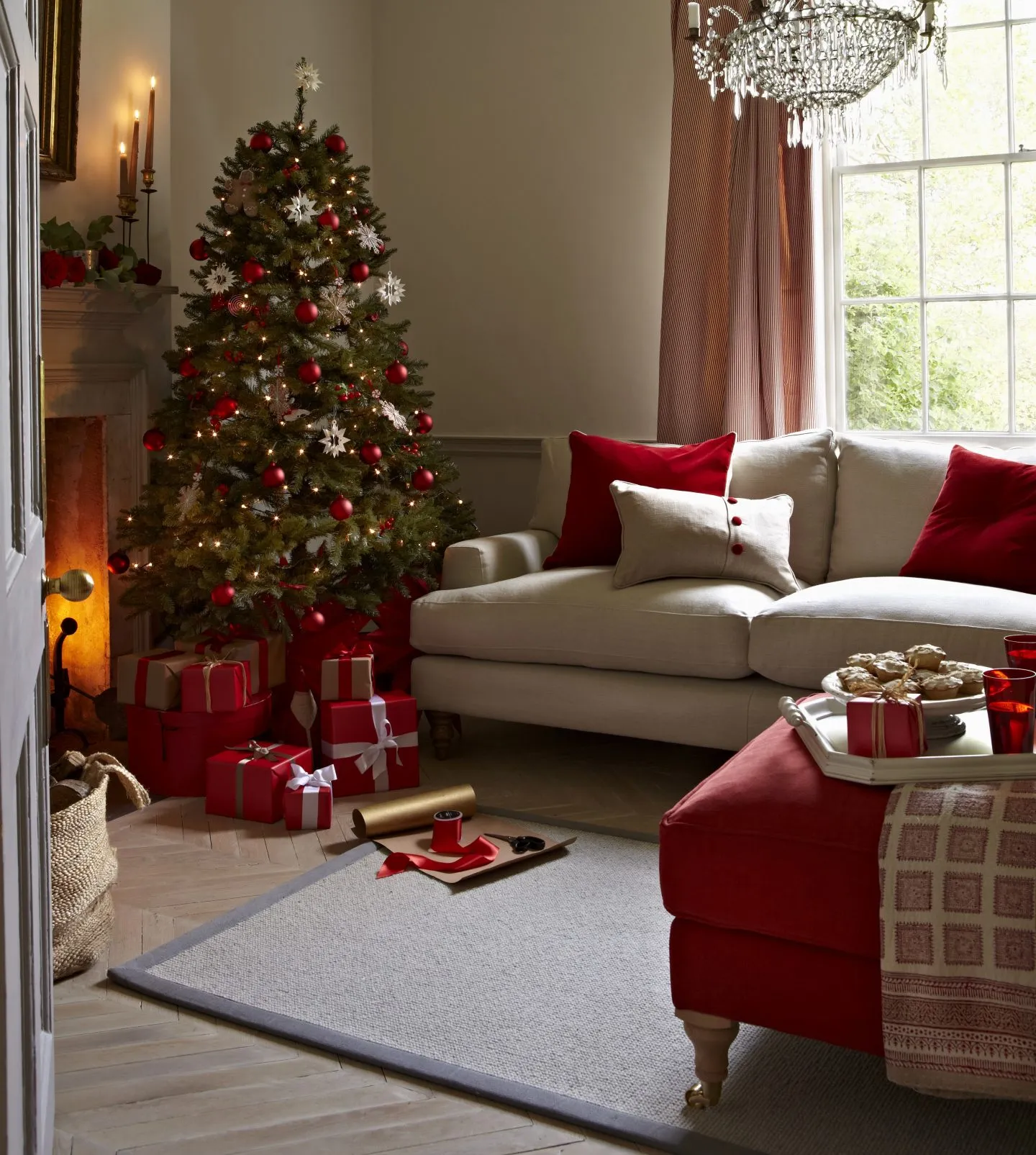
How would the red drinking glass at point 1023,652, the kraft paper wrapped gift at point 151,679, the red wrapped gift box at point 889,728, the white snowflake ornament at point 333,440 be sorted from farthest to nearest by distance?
the white snowflake ornament at point 333,440
the kraft paper wrapped gift at point 151,679
the red drinking glass at point 1023,652
the red wrapped gift box at point 889,728

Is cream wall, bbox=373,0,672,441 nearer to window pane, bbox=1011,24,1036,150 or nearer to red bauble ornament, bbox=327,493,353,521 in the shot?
window pane, bbox=1011,24,1036,150

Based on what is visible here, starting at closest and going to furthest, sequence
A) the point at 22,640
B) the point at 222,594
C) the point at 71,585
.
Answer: the point at 22,640 < the point at 71,585 < the point at 222,594

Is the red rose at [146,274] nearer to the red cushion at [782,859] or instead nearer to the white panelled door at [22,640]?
the white panelled door at [22,640]

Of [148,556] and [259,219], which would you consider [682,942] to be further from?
[259,219]

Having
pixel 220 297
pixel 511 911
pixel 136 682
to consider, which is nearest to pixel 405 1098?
pixel 511 911

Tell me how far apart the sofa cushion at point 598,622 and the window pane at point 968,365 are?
1.25 m

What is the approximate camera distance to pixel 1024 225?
4152mm

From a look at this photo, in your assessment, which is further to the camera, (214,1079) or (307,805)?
(307,805)

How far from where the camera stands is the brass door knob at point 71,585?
147cm

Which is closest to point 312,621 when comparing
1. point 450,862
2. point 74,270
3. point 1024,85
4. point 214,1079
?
point 450,862

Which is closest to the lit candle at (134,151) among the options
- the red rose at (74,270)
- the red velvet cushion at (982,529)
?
the red rose at (74,270)

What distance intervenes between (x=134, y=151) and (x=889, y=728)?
2938 millimetres

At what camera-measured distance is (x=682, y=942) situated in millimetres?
1867

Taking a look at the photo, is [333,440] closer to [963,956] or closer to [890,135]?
[890,135]
